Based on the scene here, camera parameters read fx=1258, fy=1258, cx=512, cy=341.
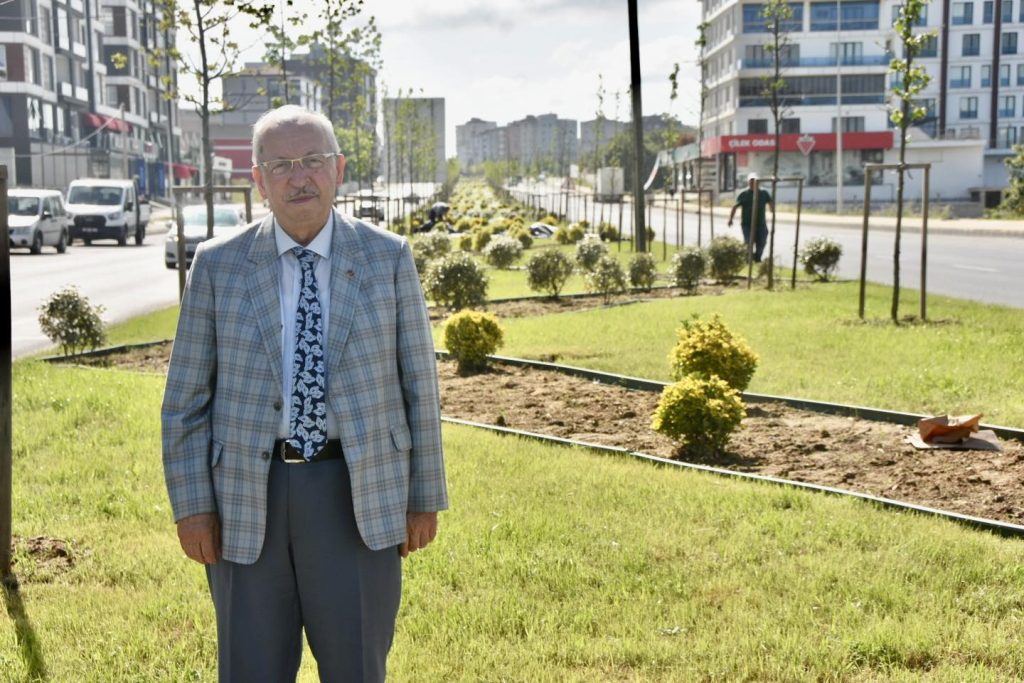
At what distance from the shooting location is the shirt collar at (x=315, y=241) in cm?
326

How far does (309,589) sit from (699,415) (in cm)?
494

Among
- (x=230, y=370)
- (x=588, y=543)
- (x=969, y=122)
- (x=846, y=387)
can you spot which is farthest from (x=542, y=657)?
(x=969, y=122)

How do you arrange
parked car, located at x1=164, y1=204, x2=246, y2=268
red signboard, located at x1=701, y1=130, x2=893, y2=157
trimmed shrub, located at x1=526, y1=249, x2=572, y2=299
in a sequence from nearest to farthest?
trimmed shrub, located at x1=526, y1=249, x2=572, y2=299, parked car, located at x1=164, y1=204, x2=246, y2=268, red signboard, located at x1=701, y1=130, x2=893, y2=157

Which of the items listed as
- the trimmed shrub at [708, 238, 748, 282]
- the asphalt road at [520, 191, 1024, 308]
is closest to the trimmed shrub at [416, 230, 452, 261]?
the trimmed shrub at [708, 238, 748, 282]

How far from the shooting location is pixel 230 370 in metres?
3.21

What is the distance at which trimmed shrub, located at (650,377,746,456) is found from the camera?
25.8 feet

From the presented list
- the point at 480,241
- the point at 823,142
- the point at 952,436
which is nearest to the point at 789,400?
the point at 952,436

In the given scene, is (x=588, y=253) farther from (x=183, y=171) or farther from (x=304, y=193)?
(x=183, y=171)

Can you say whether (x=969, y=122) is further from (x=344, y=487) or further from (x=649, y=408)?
(x=344, y=487)

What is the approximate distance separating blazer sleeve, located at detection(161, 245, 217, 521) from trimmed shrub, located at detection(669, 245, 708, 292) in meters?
17.0

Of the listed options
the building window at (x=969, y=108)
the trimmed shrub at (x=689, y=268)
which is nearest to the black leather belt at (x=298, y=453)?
the trimmed shrub at (x=689, y=268)

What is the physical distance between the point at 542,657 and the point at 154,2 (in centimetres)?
1467

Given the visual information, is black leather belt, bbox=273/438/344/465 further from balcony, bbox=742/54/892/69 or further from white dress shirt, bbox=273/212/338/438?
balcony, bbox=742/54/892/69

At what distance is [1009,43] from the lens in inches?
3526
